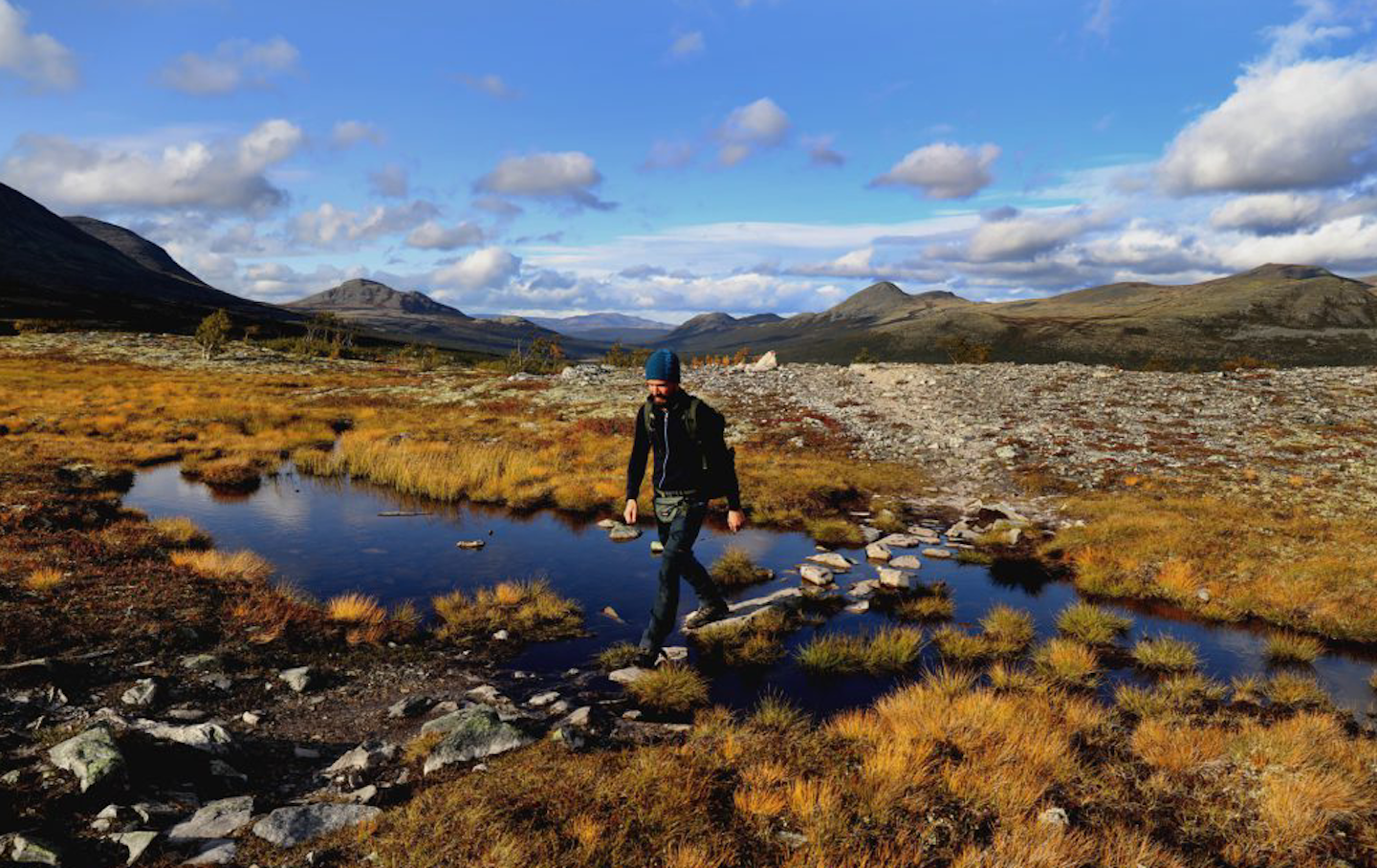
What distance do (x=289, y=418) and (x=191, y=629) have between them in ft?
91.8

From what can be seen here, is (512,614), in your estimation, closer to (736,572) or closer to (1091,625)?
(736,572)

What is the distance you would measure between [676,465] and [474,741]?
4083mm

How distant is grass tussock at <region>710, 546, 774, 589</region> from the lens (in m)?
13.7

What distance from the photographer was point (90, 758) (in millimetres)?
5234

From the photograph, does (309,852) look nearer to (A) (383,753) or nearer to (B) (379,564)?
(A) (383,753)

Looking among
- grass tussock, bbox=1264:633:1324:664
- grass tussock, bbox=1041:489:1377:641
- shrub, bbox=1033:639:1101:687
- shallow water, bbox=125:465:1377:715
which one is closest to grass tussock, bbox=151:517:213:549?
shallow water, bbox=125:465:1377:715

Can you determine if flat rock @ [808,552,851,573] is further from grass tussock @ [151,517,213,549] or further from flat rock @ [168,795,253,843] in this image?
grass tussock @ [151,517,213,549]

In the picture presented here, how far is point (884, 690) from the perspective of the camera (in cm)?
916

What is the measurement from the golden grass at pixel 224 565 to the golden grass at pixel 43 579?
1.75m

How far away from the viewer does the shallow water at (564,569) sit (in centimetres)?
972

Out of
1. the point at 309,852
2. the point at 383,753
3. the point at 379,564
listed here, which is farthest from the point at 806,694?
the point at 379,564

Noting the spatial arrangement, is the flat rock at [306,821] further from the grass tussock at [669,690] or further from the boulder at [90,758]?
the grass tussock at [669,690]

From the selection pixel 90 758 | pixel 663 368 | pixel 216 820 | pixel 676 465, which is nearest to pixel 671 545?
pixel 676 465

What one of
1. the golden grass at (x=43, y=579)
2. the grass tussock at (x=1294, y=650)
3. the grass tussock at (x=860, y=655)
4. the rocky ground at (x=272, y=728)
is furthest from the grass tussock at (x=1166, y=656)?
the golden grass at (x=43, y=579)
